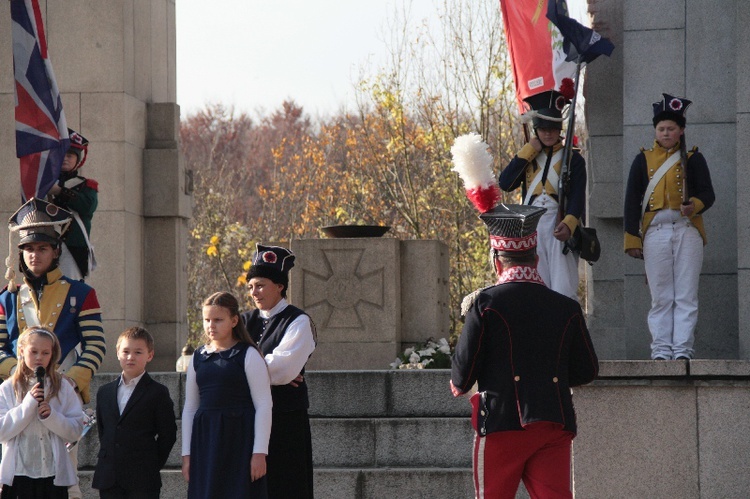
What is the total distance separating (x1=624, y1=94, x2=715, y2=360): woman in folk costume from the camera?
1064 cm

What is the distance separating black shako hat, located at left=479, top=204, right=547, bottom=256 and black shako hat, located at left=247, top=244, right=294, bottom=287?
4.62 feet

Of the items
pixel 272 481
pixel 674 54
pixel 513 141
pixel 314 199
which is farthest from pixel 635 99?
pixel 314 199

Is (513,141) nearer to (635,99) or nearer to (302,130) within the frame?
(635,99)

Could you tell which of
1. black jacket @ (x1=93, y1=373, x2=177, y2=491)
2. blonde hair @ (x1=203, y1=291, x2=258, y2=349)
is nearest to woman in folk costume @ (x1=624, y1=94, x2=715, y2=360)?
blonde hair @ (x1=203, y1=291, x2=258, y2=349)

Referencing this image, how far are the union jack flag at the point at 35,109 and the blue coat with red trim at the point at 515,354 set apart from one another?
17.0 feet

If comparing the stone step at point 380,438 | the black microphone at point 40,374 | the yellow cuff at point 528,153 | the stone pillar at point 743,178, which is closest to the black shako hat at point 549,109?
the yellow cuff at point 528,153

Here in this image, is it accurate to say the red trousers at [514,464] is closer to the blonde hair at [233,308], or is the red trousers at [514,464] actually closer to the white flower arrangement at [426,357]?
the blonde hair at [233,308]

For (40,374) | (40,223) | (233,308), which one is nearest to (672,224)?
(233,308)

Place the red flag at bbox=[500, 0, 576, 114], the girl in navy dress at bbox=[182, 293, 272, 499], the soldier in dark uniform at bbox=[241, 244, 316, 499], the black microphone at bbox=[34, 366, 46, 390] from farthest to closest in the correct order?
the red flag at bbox=[500, 0, 576, 114], the black microphone at bbox=[34, 366, 46, 390], the soldier in dark uniform at bbox=[241, 244, 316, 499], the girl in navy dress at bbox=[182, 293, 272, 499]

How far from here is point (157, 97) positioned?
50.7 feet

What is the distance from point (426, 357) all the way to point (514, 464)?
688cm

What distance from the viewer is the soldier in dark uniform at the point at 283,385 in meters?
8.41

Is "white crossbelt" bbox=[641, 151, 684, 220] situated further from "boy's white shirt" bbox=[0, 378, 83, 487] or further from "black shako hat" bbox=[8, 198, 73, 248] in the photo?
"boy's white shirt" bbox=[0, 378, 83, 487]

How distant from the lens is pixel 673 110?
1066cm
